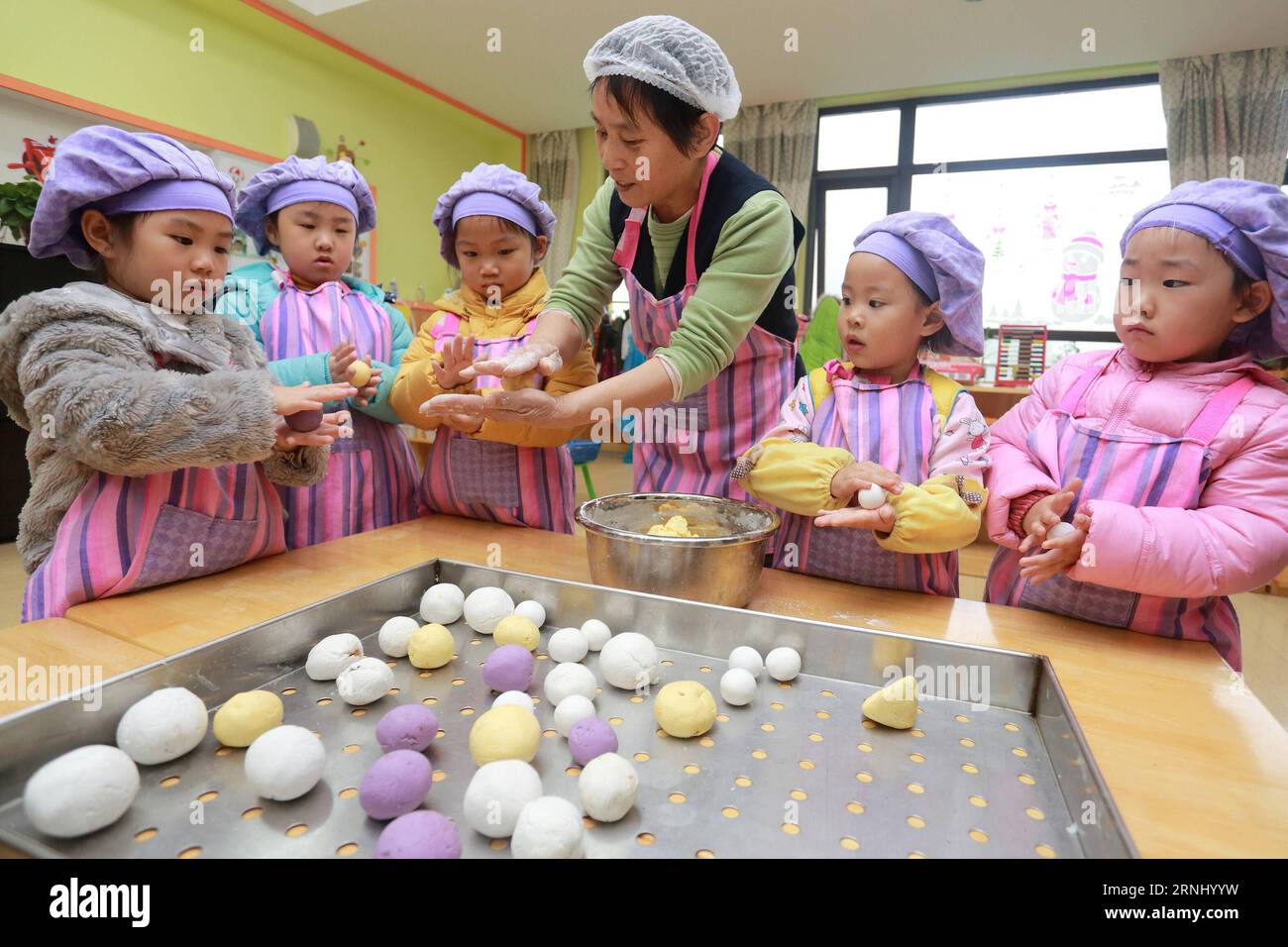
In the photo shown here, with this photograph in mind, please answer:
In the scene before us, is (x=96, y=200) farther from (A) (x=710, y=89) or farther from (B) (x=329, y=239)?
(A) (x=710, y=89)

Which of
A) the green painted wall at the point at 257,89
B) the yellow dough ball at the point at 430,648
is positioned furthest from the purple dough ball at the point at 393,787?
the green painted wall at the point at 257,89

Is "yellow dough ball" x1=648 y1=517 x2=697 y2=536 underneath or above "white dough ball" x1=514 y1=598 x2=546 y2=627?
above

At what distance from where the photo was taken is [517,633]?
2.99 ft

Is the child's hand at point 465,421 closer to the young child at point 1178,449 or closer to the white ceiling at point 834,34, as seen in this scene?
the young child at point 1178,449

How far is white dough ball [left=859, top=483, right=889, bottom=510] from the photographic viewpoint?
997 mm

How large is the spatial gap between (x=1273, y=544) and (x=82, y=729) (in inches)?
52.5

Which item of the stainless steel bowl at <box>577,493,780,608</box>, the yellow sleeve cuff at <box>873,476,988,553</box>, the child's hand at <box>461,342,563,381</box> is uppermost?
the child's hand at <box>461,342,563,381</box>

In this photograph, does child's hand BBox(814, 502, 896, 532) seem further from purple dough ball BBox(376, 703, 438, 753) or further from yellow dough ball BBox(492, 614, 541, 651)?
purple dough ball BBox(376, 703, 438, 753)

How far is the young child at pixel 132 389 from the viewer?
0.90m

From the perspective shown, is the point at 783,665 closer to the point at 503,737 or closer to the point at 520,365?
the point at 503,737

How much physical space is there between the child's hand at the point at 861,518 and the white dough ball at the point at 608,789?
Answer: 477mm

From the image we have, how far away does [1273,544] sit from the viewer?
0.88m

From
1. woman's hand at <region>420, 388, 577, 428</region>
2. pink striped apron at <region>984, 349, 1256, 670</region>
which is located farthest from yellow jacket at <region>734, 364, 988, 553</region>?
woman's hand at <region>420, 388, 577, 428</region>

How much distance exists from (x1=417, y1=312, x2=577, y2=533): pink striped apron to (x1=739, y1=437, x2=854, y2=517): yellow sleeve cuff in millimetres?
536
